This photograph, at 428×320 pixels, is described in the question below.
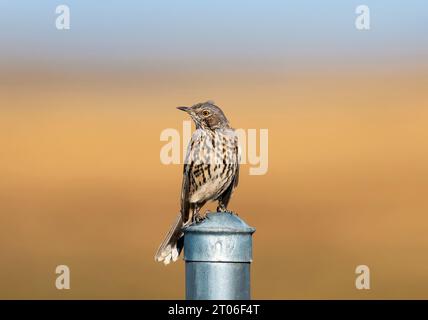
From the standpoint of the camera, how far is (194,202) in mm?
11859

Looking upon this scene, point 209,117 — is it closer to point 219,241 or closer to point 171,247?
point 171,247

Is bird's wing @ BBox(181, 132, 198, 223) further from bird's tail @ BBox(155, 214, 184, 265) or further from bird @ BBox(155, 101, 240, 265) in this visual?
bird's tail @ BBox(155, 214, 184, 265)

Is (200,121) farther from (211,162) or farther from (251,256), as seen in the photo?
(251,256)

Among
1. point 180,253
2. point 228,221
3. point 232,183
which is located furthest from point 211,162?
point 228,221

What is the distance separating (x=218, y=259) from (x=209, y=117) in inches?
185

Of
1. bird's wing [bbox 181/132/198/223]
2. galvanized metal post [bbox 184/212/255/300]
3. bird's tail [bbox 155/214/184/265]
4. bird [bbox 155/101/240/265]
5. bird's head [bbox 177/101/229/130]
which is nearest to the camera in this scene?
galvanized metal post [bbox 184/212/255/300]

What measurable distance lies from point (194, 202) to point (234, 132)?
118cm

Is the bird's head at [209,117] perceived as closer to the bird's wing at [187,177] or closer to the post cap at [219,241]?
the bird's wing at [187,177]

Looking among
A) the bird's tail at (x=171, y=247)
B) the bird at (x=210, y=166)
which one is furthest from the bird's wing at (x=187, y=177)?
the bird's tail at (x=171, y=247)

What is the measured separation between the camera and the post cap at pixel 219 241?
8.19 m

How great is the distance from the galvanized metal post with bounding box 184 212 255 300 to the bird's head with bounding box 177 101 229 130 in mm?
4245

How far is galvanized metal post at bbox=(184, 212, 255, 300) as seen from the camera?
811 cm

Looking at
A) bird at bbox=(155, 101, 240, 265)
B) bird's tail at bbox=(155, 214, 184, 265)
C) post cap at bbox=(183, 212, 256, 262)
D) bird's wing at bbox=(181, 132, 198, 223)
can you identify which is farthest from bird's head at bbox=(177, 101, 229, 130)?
post cap at bbox=(183, 212, 256, 262)
